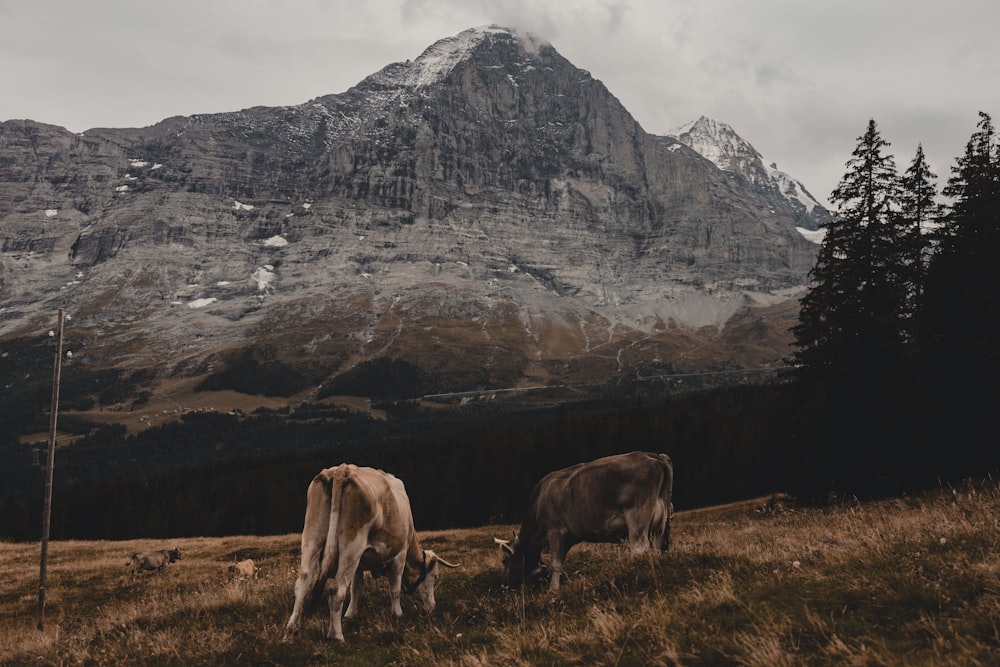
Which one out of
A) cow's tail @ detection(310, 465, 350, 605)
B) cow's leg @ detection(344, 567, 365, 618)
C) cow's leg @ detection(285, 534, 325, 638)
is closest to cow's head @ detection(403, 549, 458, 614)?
cow's leg @ detection(344, 567, 365, 618)

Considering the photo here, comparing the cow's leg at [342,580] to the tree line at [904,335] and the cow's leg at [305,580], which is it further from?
the tree line at [904,335]

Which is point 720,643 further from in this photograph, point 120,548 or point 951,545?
point 120,548

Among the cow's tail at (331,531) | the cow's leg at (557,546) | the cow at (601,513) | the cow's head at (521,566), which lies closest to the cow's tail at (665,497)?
the cow at (601,513)

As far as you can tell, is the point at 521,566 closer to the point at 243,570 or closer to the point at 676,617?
the point at 676,617

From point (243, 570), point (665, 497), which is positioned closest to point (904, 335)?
point (665, 497)

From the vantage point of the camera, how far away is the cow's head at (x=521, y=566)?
13.2 metres

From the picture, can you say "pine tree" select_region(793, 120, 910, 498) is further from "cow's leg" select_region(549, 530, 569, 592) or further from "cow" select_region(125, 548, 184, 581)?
"cow" select_region(125, 548, 184, 581)

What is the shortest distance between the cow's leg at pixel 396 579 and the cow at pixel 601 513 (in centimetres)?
279

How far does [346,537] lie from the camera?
10484 mm

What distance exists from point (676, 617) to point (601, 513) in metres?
5.63

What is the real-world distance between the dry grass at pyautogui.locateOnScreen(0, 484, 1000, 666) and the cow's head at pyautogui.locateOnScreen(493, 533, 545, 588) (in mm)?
432

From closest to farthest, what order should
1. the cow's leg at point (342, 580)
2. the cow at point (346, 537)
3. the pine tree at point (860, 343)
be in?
the cow's leg at point (342, 580) → the cow at point (346, 537) → the pine tree at point (860, 343)

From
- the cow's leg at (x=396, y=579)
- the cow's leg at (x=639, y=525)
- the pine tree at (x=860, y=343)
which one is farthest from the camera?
the pine tree at (x=860, y=343)

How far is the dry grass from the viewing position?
6.18 metres
